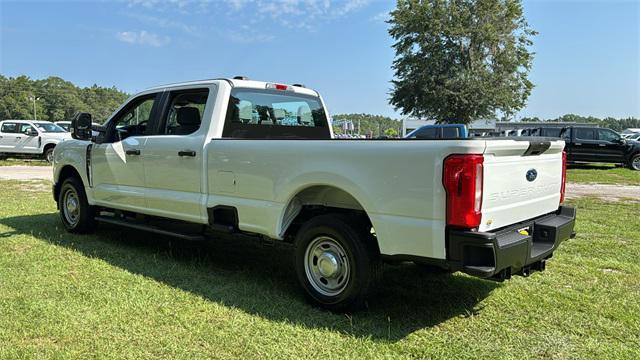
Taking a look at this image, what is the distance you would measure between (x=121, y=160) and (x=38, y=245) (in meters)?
1.45

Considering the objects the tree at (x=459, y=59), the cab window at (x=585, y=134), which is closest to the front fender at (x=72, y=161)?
the cab window at (x=585, y=134)

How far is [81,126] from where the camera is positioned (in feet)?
21.5

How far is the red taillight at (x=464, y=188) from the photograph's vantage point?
3.37 m

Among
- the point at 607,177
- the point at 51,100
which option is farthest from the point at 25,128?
the point at 51,100

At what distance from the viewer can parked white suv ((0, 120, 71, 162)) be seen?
21.5 m

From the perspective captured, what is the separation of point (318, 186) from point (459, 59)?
38.0 m

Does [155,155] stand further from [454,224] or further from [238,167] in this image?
[454,224]

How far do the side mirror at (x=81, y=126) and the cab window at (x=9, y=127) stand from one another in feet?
58.5

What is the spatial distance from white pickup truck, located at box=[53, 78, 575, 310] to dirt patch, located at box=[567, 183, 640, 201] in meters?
7.83

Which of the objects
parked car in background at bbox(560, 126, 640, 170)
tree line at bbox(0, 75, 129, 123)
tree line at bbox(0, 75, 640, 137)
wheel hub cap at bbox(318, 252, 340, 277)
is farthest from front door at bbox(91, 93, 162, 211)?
tree line at bbox(0, 75, 129, 123)

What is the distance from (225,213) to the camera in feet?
16.7

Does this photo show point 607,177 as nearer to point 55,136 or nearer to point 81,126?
point 81,126

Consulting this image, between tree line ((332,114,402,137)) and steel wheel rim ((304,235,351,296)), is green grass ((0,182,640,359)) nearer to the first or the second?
steel wheel rim ((304,235,351,296))

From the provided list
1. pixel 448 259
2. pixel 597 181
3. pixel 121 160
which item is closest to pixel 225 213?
pixel 121 160
